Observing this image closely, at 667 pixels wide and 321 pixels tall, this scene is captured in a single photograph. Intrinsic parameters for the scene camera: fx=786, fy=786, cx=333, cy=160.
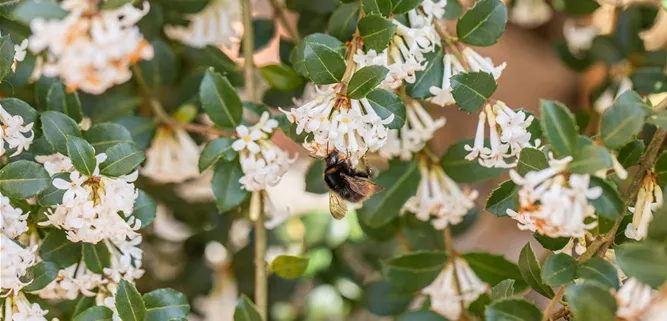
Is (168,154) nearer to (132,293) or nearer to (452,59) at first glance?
(132,293)

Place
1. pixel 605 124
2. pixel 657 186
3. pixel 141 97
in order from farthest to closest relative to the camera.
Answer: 1. pixel 141 97
2. pixel 657 186
3. pixel 605 124

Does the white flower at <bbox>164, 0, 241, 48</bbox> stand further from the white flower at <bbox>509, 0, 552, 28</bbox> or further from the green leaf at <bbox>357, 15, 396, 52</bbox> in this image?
the white flower at <bbox>509, 0, 552, 28</bbox>

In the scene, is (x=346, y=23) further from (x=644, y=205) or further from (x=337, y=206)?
Result: (x=644, y=205)

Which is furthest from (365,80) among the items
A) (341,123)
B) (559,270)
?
(559,270)

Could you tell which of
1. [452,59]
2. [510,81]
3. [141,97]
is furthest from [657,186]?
[510,81]

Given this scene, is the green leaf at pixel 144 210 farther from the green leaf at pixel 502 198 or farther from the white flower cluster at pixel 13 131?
the green leaf at pixel 502 198

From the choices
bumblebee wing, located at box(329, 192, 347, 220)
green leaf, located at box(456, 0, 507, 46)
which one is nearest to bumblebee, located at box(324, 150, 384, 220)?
bumblebee wing, located at box(329, 192, 347, 220)
